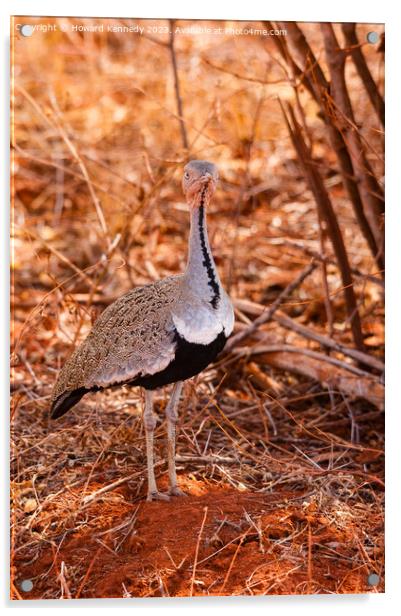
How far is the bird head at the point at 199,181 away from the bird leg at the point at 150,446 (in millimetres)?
483

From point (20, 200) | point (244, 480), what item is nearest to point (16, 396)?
point (244, 480)

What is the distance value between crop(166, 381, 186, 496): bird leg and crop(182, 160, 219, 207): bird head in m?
0.47

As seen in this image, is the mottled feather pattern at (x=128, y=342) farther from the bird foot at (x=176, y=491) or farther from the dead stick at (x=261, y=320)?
the dead stick at (x=261, y=320)

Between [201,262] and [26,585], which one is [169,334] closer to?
[201,262]

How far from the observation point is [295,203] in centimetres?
354

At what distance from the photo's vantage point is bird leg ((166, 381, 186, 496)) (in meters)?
2.25

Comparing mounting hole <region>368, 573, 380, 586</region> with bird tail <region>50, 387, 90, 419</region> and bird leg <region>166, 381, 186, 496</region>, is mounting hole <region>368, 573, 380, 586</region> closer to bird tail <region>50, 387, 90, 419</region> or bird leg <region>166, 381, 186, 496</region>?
bird leg <region>166, 381, 186, 496</region>

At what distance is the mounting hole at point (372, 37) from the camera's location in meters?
2.40

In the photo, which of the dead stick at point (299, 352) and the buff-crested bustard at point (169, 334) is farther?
the dead stick at point (299, 352)

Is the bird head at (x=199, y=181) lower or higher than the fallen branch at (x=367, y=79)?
lower
